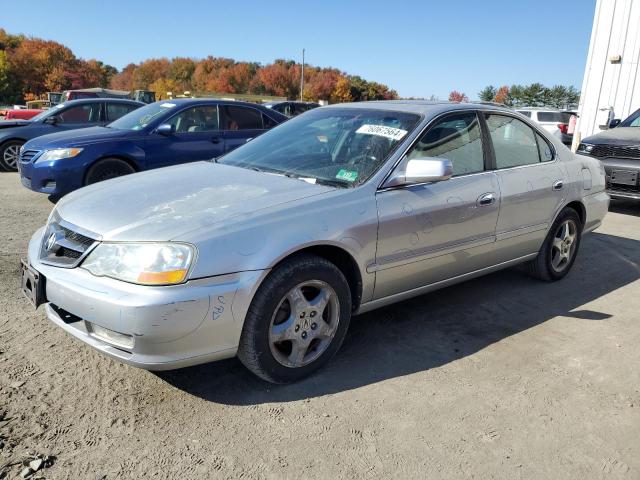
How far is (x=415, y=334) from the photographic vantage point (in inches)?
142

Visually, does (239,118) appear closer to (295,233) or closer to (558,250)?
(558,250)

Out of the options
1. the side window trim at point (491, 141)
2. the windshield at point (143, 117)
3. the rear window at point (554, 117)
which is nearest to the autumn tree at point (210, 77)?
the rear window at point (554, 117)

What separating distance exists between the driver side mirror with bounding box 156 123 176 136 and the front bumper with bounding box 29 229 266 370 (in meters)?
4.56

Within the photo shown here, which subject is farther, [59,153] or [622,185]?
[622,185]

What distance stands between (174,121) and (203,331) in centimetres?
537

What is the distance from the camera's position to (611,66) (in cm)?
1184

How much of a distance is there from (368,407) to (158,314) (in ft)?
3.80

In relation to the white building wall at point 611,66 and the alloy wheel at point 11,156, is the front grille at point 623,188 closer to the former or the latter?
the white building wall at point 611,66

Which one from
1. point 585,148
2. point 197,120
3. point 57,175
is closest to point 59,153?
point 57,175

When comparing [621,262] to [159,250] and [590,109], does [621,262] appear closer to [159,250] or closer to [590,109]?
[159,250]

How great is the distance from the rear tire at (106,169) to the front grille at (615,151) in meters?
6.80

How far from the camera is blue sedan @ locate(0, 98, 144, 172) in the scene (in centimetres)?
965

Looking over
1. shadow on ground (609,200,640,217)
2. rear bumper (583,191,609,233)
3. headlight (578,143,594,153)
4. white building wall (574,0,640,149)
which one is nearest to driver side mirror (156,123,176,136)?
rear bumper (583,191,609,233)

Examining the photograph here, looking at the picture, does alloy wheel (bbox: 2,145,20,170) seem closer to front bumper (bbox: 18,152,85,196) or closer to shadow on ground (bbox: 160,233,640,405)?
front bumper (bbox: 18,152,85,196)
